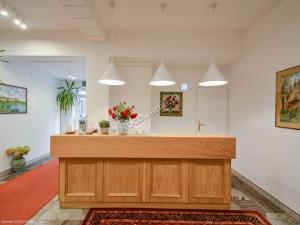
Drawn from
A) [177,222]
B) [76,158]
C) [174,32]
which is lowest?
[177,222]

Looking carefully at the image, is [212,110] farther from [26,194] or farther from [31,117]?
[31,117]

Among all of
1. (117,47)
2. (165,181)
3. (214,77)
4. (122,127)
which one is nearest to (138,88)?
(117,47)

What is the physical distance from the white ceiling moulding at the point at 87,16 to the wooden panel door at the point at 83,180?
7.39ft

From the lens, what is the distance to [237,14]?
3.16 m

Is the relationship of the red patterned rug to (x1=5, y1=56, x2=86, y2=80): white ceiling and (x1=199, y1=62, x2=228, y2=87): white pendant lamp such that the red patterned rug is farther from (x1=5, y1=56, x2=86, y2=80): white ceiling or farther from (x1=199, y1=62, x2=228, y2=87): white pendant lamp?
(x1=5, y1=56, x2=86, y2=80): white ceiling

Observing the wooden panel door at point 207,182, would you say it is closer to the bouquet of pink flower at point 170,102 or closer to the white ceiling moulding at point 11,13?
the bouquet of pink flower at point 170,102

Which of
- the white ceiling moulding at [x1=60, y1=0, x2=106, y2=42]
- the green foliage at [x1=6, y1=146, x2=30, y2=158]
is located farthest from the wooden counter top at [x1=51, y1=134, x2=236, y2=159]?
the green foliage at [x1=6, y1=146, x2=30, y2=158]

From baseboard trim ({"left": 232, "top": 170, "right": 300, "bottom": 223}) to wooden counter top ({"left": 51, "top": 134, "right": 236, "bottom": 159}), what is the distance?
116cm

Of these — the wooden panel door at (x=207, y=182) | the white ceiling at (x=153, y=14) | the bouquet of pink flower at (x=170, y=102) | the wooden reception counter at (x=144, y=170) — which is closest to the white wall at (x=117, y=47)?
the white ceiling at (x=153, y=14)

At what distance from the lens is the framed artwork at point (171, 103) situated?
4.62 meters

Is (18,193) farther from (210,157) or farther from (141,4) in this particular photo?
(141,4)

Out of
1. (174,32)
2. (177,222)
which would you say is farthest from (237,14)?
(177,222)

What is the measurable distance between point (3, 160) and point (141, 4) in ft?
14.7

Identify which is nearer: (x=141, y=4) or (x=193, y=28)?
(x=141, y=4)
